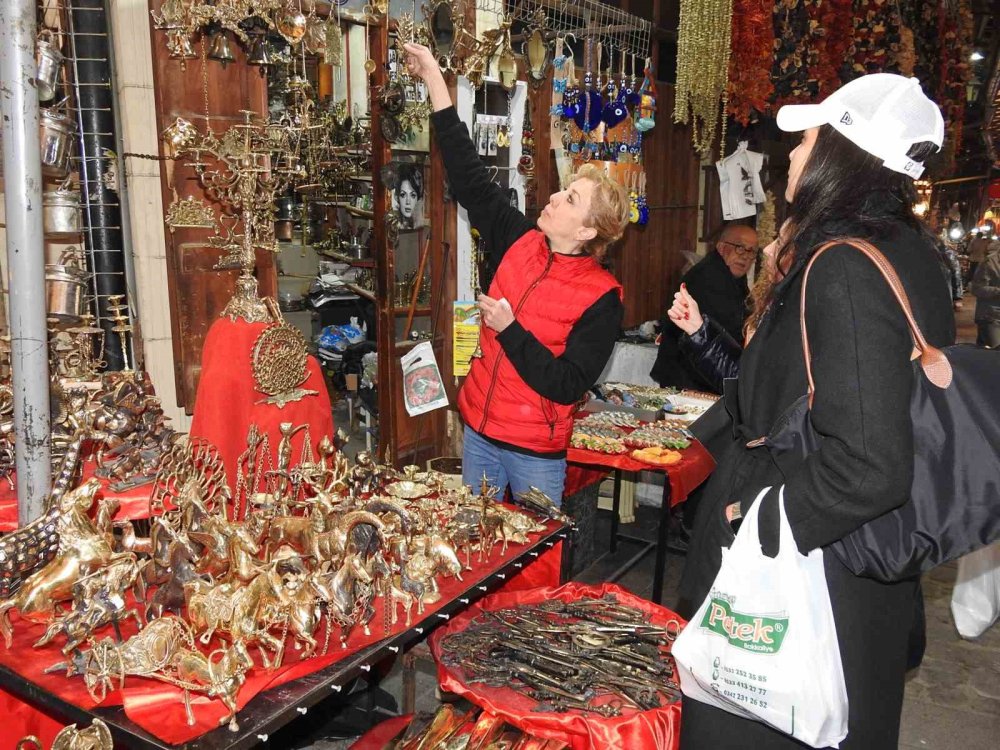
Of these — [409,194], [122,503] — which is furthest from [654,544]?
[122,503]

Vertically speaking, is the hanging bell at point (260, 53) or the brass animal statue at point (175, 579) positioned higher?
the hanging bell at point (260, 53)

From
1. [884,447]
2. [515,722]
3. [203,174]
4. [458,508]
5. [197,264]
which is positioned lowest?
[515,722]

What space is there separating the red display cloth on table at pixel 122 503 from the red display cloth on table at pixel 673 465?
1815 millimetres

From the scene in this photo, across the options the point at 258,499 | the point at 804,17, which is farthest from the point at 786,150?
the point at 258,499

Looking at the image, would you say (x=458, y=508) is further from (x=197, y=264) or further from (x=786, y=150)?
(x=786, y=150)

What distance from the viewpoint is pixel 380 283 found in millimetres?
4133

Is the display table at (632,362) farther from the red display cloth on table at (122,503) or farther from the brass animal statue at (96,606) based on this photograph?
the brass animal statue at (96,606)

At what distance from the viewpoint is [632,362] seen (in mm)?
5715

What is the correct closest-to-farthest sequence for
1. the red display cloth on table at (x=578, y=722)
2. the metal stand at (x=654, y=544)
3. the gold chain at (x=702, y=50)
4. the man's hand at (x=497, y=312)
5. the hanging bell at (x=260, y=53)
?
the red display cloth on table at (x=578, y=722) → the man's hand at (x=497, y=312) → the hanging bell at (x=260, y=53) → the metal stand at (x=654, y=544) → the gold chain at (x=702, y=50)

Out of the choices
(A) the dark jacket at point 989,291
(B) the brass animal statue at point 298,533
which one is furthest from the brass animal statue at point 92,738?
(A) the dark jacket at point 989,291

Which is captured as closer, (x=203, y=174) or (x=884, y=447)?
(x=884, y=447)

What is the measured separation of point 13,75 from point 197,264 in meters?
1.51

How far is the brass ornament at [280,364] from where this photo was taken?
242 cm

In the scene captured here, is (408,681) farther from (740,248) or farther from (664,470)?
(740,248)
